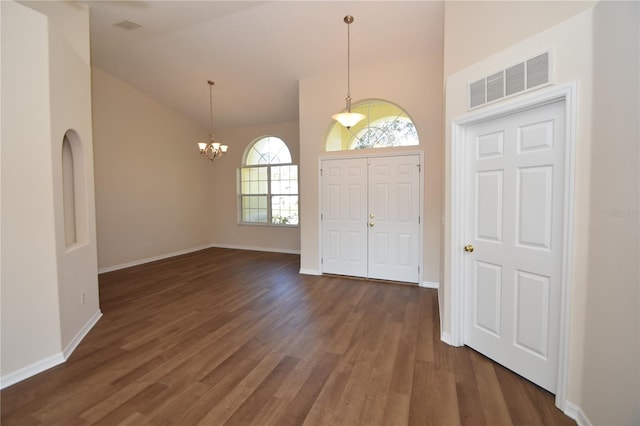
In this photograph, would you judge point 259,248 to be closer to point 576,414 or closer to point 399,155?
point 399,155

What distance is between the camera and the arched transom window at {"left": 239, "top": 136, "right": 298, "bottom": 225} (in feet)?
23.4

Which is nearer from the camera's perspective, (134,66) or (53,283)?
(53,283)

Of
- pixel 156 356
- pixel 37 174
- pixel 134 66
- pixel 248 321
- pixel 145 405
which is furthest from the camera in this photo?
pixel 134 66

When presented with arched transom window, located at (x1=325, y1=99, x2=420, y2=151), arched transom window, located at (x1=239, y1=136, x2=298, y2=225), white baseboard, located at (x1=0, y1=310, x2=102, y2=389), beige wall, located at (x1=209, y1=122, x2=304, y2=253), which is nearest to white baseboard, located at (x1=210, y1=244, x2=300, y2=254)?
beige wall, located at (x1=209, y1=122, x2=304, y2=253)

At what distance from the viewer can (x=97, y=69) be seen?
5.16 m

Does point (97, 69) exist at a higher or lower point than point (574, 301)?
higher

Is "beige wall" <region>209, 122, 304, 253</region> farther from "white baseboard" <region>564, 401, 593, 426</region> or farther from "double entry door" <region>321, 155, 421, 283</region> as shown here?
"white baseboard" <region>564, 401, 593, 426</region>

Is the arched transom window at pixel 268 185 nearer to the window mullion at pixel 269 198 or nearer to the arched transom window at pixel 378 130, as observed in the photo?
the window mullion at pixel 269 198

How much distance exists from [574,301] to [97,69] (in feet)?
23.9

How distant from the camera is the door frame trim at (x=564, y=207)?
1.78 metres

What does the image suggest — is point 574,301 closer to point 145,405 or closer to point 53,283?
point 145,405

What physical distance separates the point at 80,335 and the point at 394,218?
4093 mm

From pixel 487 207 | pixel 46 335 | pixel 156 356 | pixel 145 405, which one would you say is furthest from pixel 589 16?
pixel 46 335

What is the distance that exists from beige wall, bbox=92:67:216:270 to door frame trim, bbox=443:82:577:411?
233 inches
